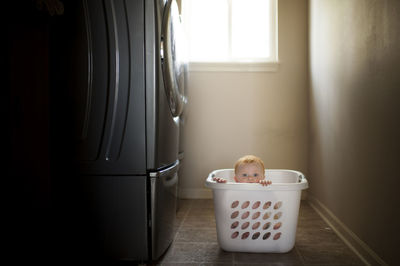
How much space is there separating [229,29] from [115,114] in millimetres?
1825

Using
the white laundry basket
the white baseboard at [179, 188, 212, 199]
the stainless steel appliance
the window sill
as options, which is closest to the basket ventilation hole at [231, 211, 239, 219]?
the white laundry basket

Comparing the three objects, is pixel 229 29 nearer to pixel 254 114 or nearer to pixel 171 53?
pixel 254 114

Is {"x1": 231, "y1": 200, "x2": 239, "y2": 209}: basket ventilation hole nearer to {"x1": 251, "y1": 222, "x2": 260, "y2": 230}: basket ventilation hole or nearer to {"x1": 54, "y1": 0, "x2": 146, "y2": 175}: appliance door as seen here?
{"x1": 251, "y1": 222, "x2": 260, "y2": 230}: basket ventilation hole

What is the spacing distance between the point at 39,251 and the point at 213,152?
5.94 feet

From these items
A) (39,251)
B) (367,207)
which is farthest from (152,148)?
(367,207)

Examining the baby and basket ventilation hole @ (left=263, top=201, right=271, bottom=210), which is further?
the baby

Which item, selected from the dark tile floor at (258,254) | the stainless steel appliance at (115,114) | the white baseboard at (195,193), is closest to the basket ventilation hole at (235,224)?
the dark tile floor at (258,254)

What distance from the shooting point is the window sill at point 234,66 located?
288 centimetres

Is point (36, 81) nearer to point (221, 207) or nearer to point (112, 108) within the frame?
point (112, 108)

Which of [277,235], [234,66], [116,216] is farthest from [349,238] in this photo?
[234,66]

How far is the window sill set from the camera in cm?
288

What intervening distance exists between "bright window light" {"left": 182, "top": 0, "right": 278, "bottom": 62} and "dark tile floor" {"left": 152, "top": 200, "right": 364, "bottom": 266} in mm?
1447

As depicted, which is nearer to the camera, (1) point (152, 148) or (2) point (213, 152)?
(1) point (152, 148)

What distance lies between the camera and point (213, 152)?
9.61ft
